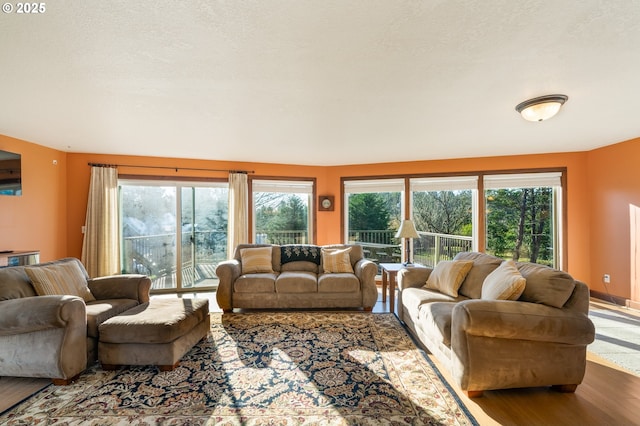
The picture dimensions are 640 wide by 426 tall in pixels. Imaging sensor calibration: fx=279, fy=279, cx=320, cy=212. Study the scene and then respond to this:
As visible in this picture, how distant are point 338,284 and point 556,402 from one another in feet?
7.65

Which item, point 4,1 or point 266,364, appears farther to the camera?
point 266,364

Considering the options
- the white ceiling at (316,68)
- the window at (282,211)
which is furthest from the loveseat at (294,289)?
the white ceiling at (316,68)

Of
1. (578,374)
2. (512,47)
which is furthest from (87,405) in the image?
(512,47)

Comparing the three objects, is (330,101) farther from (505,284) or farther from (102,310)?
(102,310)

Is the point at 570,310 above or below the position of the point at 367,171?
below

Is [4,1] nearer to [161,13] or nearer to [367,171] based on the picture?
[161,13]

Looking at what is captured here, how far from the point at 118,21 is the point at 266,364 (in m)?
2.62

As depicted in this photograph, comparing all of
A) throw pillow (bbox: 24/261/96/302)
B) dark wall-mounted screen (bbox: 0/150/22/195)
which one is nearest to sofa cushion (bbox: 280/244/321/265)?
throw pillow (bbox: 24/261/96/302)

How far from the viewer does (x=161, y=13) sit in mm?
1485

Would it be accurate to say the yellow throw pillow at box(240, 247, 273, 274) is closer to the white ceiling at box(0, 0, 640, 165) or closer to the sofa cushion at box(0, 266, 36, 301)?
the white ceiling at box(0, 0, 640, 165)

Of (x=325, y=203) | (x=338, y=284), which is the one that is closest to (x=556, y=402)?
(x=338, y=284)

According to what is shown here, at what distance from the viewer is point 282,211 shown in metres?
5.49

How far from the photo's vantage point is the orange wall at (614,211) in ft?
12.8

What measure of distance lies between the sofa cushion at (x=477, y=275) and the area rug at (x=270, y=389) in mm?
785
